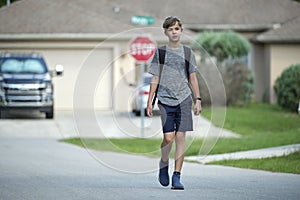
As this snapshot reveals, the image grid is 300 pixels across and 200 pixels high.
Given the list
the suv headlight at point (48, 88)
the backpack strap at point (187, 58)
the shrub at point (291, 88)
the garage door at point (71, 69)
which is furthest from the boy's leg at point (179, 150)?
the garage door at point (71, 69)

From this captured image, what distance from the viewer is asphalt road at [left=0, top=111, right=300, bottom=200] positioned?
887 cm

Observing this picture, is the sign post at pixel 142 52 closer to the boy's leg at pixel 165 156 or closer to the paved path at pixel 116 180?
the paved path at pixel 116 180

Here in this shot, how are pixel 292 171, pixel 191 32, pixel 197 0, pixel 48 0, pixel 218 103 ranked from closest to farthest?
pixel 292 171, pixel 218 103, pixel 48 0, pixel 191 32, pixel 197 0

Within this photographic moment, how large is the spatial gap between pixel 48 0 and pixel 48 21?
1131mm

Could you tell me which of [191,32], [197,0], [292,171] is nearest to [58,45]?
[191,32]

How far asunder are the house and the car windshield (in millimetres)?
2326

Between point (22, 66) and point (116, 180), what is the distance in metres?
14.8

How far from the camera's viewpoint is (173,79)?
899cm

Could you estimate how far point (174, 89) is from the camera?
8.99 meters

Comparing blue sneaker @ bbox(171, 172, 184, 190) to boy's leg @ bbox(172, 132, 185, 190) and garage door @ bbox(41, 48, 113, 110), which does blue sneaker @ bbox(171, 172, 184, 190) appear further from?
garage door @ bbox(41, 48, 113, 110)

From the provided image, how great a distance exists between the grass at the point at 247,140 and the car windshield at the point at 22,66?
5459 millimetres

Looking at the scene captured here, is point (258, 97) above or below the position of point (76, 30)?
below

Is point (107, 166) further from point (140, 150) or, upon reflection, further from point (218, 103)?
point (140, 150)

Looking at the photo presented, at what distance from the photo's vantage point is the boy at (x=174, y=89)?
8.99m
